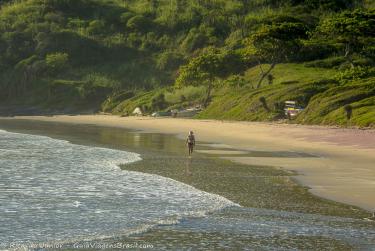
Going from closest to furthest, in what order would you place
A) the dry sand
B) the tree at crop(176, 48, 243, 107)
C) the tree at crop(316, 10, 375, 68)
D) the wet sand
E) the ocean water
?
1. the wet sand
2. the ocean water
3. the dry sand
4. the tree at crop(316, 10, 375, 68)
5. the tree at crop(176, 48, 243, 107)

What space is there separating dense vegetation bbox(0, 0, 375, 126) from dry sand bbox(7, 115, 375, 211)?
21.5ft

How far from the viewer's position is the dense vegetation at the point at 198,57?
71.4 m

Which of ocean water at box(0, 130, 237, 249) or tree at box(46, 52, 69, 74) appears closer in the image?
ocean water at box(0, 130, 237, 249)

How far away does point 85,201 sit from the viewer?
66.9 ft

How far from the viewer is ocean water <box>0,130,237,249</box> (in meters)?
16.1

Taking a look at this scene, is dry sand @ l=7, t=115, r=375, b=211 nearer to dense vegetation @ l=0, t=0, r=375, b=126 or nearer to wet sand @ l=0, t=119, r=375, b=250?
wet sand @ l=0, t=119, r=375, b=250

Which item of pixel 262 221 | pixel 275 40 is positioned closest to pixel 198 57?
pixel 275 40

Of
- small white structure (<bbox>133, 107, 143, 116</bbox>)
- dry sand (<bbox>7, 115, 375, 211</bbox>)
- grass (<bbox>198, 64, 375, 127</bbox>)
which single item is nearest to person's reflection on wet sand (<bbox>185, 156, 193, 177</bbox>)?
dry sand (<bbox>7, 115, 375, 211</bbox>)

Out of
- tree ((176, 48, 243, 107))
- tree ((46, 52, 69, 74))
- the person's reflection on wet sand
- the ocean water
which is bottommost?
the ocean water

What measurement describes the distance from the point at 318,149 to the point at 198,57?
182 feet

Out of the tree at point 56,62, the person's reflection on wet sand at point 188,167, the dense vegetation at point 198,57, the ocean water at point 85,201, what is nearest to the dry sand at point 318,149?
the person's reflection on wet sand at point 188,167

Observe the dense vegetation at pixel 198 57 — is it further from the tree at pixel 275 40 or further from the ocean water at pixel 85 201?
the ocean water at pixel 85 201

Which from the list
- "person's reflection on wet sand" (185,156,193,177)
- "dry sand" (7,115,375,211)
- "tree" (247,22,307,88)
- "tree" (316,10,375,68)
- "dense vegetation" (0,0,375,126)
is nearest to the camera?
"dry sand" (7,115,375,211)

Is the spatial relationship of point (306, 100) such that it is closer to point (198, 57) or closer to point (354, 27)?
point (354, 27)
